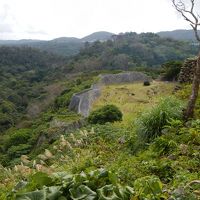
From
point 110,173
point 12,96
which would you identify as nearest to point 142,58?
point 12,96

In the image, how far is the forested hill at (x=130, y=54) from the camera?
90812mm

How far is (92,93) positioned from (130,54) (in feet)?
281

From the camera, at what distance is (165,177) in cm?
650

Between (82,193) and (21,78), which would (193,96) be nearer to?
(82,193)

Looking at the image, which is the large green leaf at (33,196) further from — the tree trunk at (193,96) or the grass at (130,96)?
the grass at (130,96)

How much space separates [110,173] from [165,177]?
2.26 m

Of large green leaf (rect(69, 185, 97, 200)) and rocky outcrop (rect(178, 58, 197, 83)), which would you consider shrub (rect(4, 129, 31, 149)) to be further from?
large green leaf (rect(69, 185, 97, 200))

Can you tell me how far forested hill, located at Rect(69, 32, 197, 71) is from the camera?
90812mm

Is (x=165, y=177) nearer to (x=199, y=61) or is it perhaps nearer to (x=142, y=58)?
(x=199, y=61)

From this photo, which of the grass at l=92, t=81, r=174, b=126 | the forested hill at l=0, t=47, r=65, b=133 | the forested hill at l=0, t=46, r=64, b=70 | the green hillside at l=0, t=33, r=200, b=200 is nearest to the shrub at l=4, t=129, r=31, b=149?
the green hillside at l=0, t=33, r=200, b=200

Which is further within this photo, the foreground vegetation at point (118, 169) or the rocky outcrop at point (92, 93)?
the rocky outcrop at point (92, 93)

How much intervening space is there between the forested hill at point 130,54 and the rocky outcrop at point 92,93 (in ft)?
174

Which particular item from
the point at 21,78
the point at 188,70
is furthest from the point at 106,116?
the point at 21,78

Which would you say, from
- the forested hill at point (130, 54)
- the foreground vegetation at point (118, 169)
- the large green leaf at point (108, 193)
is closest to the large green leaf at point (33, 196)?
the foreground vegetation at point (118, 169)
